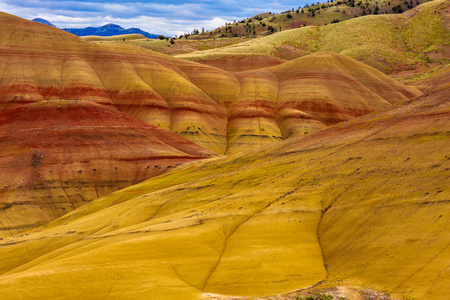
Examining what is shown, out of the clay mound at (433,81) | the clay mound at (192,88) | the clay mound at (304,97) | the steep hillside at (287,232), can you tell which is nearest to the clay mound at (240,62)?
the clay mound at (304,97)

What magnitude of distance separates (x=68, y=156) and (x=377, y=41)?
139 m

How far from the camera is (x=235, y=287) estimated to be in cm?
2552

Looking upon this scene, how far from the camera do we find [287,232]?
32.6m

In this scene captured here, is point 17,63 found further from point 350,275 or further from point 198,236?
point 350,275

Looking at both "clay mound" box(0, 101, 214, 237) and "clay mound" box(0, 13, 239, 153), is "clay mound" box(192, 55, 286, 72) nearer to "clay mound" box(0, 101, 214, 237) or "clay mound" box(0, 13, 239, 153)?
"clay mound" box(0, 13, 239, 153)

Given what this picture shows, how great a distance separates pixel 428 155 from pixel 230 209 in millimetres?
16932

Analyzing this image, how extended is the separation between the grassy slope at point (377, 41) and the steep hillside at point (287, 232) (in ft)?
346

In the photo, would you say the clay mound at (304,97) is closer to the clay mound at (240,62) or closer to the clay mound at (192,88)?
the clay mound at (192,88)

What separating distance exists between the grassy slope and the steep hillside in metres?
105

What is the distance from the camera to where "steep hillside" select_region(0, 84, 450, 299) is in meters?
24.8

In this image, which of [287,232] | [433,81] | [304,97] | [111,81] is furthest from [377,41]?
[287,232]

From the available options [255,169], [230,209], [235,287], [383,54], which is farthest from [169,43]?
[235,287]

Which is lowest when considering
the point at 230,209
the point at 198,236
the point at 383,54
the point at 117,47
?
the point at 198,236

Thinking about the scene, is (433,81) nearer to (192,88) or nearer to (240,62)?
(240,62)
